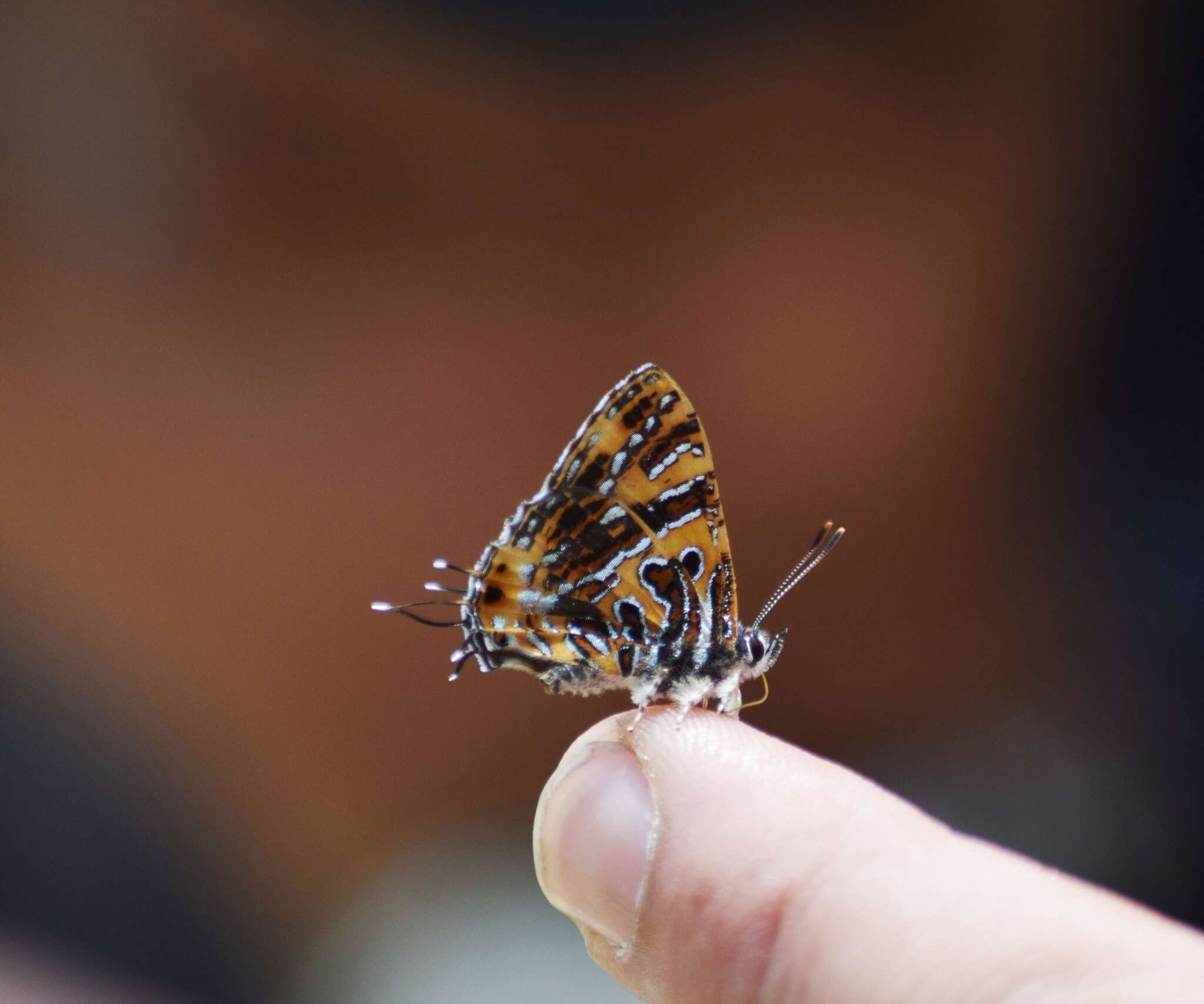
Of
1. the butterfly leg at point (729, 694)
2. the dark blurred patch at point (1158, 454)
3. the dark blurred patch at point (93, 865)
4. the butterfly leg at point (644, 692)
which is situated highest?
the dark blurred patch at point (1158, 454)

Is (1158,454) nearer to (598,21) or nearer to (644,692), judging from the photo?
(598,21)

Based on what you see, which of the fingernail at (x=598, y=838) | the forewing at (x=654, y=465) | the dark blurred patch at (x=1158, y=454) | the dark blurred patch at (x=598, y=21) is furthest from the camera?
the dark blurred patch at (x=1158, y=454)

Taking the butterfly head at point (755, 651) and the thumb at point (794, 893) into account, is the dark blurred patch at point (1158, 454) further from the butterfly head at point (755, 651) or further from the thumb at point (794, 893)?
the thumb at point (794, 893)

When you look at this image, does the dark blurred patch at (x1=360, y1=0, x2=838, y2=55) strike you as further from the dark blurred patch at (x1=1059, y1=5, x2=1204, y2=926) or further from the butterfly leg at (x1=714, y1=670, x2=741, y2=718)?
the butterfly leg at (x1=714, y1=670, x2=741, y2=718)

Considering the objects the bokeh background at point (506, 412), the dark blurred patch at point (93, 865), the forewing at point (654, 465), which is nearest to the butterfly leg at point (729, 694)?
the forewing at point (654, 465)

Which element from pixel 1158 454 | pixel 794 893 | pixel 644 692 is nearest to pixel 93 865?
pixel 644 692

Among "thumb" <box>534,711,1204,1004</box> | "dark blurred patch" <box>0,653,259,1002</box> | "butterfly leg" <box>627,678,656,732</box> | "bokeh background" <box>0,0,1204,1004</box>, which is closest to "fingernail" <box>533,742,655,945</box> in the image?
"thumb" <box>534,711,1204,1004</box>

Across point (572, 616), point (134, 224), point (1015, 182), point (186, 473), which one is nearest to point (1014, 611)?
point (1015, 182)
